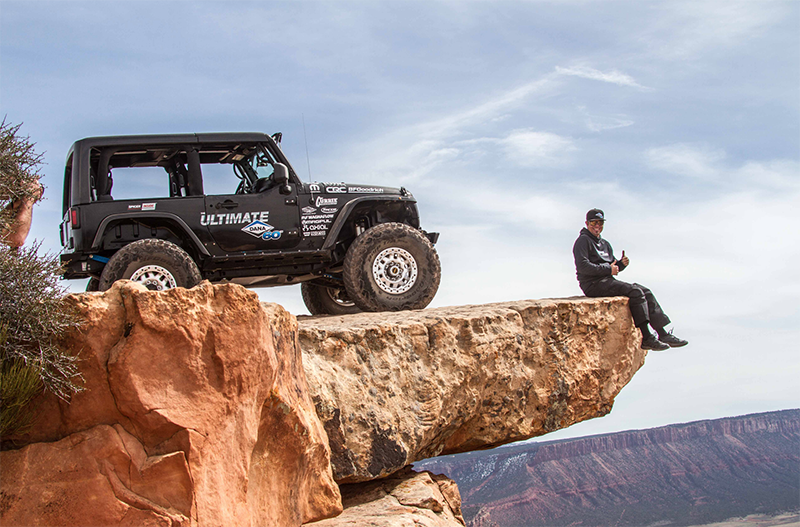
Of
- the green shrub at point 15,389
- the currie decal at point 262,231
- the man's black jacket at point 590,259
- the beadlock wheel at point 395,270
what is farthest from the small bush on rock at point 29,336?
the man's black jacket at point 590,259

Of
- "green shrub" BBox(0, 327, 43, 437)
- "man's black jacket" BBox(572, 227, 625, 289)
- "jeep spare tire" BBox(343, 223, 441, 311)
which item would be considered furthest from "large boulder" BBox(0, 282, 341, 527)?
"man's black jacket" BBox(572, 227, 625, 289)

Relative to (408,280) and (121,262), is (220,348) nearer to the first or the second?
(121,262)

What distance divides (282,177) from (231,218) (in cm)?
81

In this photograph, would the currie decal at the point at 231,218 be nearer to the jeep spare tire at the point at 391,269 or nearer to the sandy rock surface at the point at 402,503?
the jeep spare tire at the point at 391,269

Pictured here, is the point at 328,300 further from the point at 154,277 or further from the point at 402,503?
the point at 402,503

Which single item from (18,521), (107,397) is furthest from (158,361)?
(18,521)

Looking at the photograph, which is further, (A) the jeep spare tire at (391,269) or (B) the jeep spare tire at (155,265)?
(A) the jeep spare tire at (391,269)

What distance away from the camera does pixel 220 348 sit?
16.0ft

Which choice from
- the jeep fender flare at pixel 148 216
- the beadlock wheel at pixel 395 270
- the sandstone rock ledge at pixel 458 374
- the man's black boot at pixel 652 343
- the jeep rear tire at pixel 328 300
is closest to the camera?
the sandstone rock ledge at pixel 458 374

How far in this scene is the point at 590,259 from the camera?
928cm

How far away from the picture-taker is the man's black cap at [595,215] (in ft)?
30.2

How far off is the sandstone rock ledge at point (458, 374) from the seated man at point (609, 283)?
0.49 feet

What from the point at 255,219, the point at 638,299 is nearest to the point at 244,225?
the point at 255,219

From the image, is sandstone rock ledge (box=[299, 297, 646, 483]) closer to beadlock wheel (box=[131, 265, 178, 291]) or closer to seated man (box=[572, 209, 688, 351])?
seated man (box=[572, 209, 688, 351])
